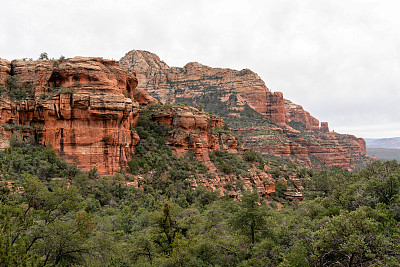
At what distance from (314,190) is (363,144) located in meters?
130

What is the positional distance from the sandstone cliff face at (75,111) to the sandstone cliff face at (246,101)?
2361 inches

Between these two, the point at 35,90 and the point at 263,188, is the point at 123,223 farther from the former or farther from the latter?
the point at 263,188

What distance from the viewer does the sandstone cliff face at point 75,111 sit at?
103ft

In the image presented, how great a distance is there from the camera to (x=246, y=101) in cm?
11150

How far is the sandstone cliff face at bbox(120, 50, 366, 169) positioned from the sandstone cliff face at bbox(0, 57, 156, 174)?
59969 millimetres

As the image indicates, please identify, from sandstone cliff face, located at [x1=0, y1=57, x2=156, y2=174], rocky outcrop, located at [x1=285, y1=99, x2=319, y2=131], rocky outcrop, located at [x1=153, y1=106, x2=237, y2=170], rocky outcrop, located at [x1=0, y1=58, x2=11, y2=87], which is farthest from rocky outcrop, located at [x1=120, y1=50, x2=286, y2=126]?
rocky outcrop, located at [x1=0, y1=58, x2=11, y2=87]

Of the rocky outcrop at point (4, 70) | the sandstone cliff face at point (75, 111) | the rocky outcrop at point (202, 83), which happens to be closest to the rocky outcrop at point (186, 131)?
the sandstone cliff face at point (75, 111)

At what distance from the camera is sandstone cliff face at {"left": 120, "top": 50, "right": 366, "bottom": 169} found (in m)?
91.9

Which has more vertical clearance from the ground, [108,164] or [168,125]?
[168,125]

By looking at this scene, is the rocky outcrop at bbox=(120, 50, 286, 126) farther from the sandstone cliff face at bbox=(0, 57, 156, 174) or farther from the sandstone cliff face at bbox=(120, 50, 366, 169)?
the sandstone cliff face at bbox=(0, 57, 156, 174)

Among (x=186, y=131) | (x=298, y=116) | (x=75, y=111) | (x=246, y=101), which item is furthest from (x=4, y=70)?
(x=298, y=116)

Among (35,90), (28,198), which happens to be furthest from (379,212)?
(35,90)

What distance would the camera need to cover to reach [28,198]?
1360 cm

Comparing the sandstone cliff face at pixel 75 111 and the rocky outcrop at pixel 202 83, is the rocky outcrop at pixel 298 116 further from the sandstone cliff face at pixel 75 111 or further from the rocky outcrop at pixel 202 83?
the sandstone cliff face at pixel 75 111
